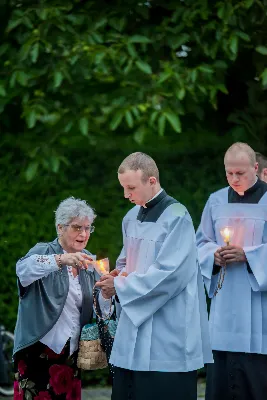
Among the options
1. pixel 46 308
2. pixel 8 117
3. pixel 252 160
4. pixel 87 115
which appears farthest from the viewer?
pixel 8 117

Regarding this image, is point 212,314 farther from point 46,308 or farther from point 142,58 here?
point 142,58

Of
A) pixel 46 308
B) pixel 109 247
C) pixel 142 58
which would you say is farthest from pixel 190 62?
pixel 46 308

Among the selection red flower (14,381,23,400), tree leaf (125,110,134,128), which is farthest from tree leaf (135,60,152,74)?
red flower (14,381,23,400)

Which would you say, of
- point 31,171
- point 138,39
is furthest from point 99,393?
point 138,39

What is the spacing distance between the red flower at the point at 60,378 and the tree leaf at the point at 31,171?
2.55 m

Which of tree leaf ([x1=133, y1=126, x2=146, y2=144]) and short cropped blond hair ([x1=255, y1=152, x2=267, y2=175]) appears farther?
tree leaf ([x1=133, y1=126, x2=146, y2=144])

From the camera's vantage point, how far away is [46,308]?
634 cm

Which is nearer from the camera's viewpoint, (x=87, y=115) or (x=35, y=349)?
(x=35, y=349)

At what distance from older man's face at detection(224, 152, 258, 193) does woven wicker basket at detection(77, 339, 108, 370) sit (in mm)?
1488

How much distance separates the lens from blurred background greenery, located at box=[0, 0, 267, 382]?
8508 mm

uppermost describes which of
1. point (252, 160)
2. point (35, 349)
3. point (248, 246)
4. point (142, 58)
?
point (142, 58)

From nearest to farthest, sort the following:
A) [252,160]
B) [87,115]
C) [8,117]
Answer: [252,160], [87,115], [8,117]

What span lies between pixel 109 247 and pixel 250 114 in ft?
5.91

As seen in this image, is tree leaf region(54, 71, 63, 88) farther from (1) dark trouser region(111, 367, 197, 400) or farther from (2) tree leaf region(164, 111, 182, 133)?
(1) dark trouser region(111, 367, 197, 400)
